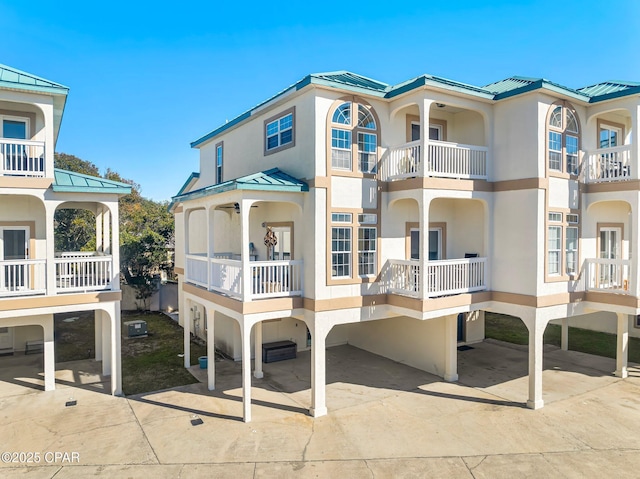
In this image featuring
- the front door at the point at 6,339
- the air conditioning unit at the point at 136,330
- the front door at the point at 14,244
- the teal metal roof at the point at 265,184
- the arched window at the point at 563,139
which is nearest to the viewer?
the teal metal roof at the point at 265,184

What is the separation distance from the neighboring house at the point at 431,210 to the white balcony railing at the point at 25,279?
450 cm

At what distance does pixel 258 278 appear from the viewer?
1168 centimetres

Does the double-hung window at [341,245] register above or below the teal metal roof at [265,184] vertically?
below

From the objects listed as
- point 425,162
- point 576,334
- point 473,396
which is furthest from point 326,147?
point 576,334

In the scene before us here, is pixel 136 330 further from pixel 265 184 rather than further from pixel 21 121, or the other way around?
pixel 265 184

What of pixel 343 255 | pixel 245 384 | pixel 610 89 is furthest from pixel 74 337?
pixel 610 89

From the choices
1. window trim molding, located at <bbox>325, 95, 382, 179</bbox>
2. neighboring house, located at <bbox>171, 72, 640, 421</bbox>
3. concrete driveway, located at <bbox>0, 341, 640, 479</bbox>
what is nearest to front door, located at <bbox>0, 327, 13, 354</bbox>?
concrete driveway, located at <bbox>0, 341, 640, 479</bbox>

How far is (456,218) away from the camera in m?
14.7

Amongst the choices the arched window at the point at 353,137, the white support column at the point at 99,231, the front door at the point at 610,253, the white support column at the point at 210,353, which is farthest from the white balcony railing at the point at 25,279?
the front door at the point at 610,253

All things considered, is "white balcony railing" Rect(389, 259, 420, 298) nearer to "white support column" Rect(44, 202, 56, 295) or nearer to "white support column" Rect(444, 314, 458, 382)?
"white support column" Rect(444, 314, 458, 382)

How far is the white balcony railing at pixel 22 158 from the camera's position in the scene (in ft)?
38.4

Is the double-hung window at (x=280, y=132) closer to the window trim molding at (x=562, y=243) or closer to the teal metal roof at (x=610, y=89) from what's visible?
the window trim molding at (x=562, y=243)

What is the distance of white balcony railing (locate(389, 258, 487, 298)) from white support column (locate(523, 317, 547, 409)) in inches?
69.5

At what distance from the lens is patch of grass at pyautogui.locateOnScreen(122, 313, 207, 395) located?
13.9 m
